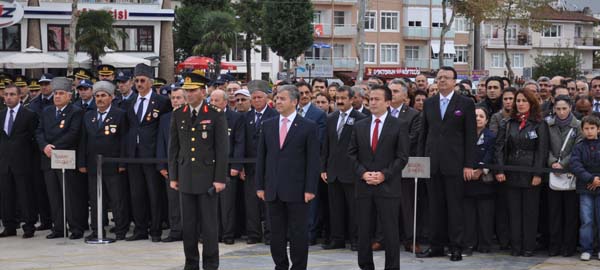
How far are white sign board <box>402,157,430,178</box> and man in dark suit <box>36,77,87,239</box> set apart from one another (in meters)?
4.70

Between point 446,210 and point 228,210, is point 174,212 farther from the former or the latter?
point 446,210

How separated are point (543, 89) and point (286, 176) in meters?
6.74

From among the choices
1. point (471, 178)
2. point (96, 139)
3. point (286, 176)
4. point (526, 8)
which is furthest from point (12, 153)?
point (526, 8)

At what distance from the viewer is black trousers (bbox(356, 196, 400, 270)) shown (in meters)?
10.0

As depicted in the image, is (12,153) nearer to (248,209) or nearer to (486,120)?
(248,209)

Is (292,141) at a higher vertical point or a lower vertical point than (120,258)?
higher

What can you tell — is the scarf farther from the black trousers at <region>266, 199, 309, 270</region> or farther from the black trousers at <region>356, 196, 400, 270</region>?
the black trousers at <region>266, 199, 309, 270</region>

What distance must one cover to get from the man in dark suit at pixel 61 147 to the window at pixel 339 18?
221ft

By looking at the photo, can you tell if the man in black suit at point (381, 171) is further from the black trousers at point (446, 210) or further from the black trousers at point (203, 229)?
the black trousers at point (203, 229)

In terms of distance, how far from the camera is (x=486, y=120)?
11.9 m

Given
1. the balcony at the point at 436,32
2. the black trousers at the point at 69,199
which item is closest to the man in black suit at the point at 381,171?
the black trousers at the point at 69,199

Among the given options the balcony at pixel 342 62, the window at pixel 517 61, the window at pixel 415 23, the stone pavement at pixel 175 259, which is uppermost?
the window at pixel 415 23

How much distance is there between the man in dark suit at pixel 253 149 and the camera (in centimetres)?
1253

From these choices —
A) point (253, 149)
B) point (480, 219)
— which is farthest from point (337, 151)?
point (480, 219)
